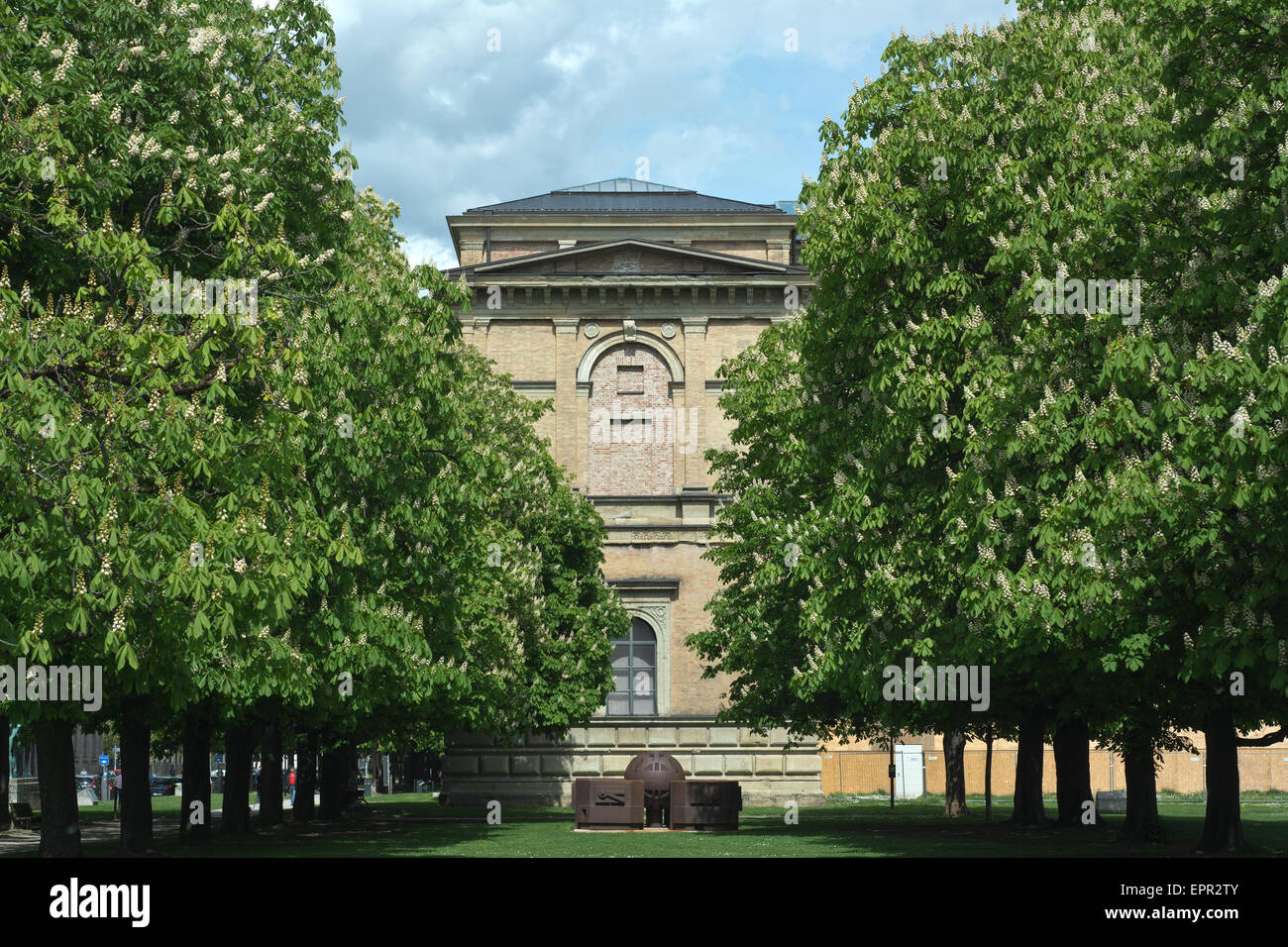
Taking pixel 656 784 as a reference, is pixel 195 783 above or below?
above

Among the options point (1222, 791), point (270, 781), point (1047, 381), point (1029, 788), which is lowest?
point (270, 781)

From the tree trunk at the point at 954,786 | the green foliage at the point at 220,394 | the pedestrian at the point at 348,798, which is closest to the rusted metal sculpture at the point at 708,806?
the green foliage at the point at 220,394

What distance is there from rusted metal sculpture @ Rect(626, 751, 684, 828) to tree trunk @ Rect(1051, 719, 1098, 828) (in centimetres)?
1007

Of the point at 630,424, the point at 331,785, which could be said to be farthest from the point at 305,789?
the point at 630,424

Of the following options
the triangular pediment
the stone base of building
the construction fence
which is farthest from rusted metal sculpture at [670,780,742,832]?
the triangular pediment

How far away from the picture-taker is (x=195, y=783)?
35.1 m

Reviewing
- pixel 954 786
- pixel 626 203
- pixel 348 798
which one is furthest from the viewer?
pixel 626 203

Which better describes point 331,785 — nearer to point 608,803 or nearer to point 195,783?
point 195,783

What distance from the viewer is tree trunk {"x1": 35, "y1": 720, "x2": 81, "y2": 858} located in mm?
22984

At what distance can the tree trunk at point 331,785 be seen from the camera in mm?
47250

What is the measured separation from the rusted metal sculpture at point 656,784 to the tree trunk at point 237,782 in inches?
393

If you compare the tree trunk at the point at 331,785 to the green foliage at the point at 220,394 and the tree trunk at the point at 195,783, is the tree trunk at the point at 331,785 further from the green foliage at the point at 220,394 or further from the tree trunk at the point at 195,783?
the tree trunk at the point at 195,783

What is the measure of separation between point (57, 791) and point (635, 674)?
3954 cm

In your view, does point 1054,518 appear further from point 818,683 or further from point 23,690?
point 23,690
